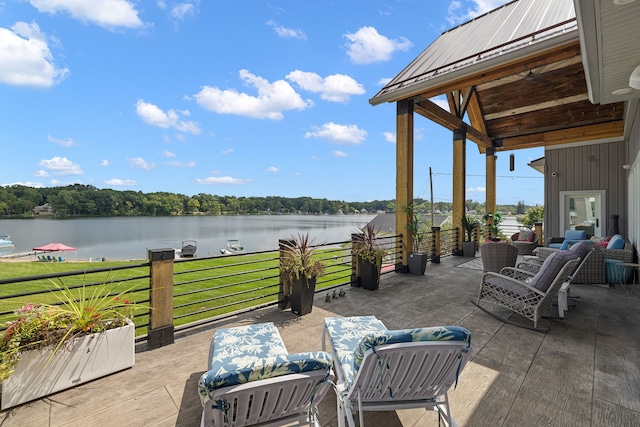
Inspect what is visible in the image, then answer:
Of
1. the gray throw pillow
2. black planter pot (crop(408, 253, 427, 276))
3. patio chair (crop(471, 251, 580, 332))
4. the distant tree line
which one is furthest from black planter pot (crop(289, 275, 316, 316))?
the distant tree line

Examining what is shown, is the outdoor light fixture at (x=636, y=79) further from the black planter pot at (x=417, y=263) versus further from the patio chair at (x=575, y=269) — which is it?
the black planter pot at (x=417, y=263)

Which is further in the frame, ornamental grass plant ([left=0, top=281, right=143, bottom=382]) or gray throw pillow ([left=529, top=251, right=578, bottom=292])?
gray throw pillow ([left=529, top=251, right=578, bottom=292])

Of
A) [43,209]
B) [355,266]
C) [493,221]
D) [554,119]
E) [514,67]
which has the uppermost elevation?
[554,119]

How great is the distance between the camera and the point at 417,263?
243 inches

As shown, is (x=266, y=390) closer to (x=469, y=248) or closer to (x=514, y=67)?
(x=514, y=67)

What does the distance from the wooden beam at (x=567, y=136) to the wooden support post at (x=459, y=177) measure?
10.1 ft

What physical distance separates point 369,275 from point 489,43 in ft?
16.7

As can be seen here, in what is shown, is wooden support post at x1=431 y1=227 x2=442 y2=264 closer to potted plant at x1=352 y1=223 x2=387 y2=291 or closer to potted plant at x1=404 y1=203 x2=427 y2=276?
potted plant at x1=404 y1=203 x2=427 y2=276

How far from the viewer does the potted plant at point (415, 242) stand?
6.16 metres

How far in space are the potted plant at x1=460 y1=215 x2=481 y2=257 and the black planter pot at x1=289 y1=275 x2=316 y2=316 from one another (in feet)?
20.8

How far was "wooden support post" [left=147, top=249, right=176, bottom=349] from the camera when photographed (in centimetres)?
279

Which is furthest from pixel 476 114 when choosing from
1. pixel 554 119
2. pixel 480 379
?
pixel 480 379

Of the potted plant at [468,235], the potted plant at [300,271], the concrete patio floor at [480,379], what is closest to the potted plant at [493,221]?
the potted plant at [468,235]

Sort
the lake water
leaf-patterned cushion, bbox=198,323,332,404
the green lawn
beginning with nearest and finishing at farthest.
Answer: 1. leaf-patterned cushion, bbox=198,323,332,404
2. the green lawn
3. the lake water
